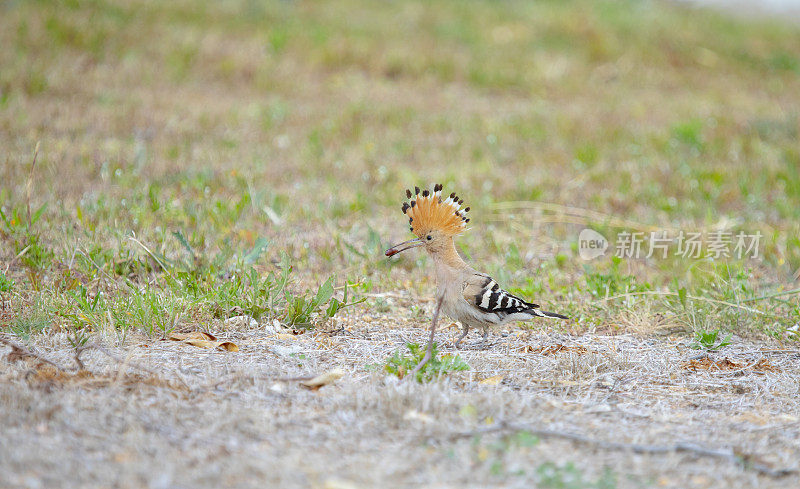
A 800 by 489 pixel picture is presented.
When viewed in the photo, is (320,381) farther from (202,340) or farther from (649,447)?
(649,447)

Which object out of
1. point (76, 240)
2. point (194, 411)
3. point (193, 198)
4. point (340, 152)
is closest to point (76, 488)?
point (194, 411)

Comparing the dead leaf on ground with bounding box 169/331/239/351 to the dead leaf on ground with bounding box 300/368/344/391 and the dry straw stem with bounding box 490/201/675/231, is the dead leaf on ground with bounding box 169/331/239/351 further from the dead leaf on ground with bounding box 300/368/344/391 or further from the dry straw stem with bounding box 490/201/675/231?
the dry straw stem with bounding box 490/201/675/231

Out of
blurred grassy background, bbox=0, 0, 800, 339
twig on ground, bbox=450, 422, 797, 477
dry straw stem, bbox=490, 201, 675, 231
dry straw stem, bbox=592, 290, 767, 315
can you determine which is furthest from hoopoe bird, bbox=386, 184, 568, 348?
dry straw stem, bbox=490, 201, 675, 231

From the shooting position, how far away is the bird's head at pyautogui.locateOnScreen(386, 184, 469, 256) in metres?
4.22

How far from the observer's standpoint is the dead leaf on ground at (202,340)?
3.76 m

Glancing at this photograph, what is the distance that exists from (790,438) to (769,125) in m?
7.32

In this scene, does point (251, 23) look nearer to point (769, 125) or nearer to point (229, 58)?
point (229, 58)

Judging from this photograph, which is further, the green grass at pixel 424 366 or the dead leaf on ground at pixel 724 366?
the dead leaf on ground at pixel 724 366

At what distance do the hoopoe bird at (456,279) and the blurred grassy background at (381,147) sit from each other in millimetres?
596

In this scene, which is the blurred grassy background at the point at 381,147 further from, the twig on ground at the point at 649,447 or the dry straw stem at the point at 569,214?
the twig on ground at the point at 649,447

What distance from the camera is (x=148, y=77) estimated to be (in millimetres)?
9781

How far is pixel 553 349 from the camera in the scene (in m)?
4.05

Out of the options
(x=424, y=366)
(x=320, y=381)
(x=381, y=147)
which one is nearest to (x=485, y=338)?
(x=424, y=366)

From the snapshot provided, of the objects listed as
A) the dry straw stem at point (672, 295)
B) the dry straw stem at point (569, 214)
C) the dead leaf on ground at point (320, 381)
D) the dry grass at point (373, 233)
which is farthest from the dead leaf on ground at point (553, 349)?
the dry straw stem at point (569, 214)
